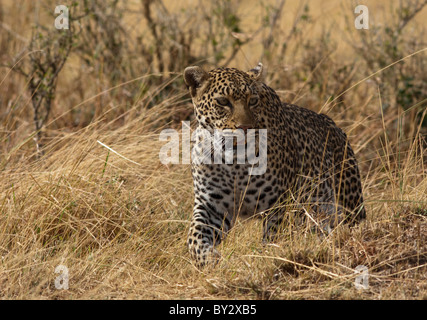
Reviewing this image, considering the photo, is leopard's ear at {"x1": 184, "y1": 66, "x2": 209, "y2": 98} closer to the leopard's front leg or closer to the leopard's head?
the leopard's head

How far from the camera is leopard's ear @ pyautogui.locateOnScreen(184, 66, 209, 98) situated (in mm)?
5832

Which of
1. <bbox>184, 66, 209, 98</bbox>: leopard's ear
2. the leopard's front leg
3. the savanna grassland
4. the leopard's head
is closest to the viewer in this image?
the savanna grassland

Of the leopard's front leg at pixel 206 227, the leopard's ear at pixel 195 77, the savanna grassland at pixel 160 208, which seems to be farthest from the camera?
the leopard's ear at pixel 195 77

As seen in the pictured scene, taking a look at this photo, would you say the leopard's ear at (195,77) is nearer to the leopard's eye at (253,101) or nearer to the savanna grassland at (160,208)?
the leopard's eye at (253,101)

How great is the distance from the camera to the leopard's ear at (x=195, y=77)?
5.83 meters

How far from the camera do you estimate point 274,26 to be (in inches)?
406

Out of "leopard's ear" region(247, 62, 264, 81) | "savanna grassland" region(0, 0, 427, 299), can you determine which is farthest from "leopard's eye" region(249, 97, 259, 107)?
"savanna grassland" region(0, 0, 427, 299)

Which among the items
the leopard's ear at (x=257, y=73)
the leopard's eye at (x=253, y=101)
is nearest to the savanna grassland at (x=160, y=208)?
the leopard's ear at (x=257, y=73)

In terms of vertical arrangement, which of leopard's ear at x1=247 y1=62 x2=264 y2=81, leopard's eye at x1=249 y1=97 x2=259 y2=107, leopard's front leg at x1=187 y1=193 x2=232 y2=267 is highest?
leopard's ear at x1=247 y1=62 x2=264 y2=81

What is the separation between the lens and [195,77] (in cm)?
588

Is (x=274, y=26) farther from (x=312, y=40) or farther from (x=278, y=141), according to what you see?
(x=278, y=141)

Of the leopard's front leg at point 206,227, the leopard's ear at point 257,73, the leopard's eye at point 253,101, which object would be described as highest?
the leopard's ear at point 257,73

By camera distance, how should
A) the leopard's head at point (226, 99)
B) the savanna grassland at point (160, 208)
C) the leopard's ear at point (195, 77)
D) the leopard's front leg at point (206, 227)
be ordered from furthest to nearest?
the leopard's ear at point (195, 77), the leopard's front leg at point (206, 227), the leopard's head at point (226, 99), the savanna grassland at point (160, 208)
